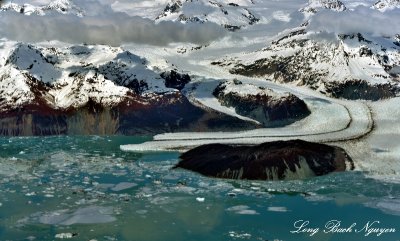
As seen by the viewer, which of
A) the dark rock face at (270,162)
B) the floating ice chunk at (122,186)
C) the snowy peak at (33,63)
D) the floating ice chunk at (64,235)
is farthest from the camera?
the snowy peak at (33,63)

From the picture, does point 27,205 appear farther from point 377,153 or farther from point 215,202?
point 377,153

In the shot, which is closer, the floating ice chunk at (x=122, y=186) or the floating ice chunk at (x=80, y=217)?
the floating ice chunk at (x=80, y=217)

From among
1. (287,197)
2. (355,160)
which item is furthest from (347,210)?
(355,160)

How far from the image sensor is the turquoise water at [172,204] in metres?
46.6

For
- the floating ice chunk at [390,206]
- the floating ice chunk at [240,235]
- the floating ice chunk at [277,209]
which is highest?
the floating ice chunk at [277,209]

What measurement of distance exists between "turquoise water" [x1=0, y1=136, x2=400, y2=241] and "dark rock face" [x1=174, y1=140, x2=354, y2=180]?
259cm

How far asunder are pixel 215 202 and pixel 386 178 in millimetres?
28855

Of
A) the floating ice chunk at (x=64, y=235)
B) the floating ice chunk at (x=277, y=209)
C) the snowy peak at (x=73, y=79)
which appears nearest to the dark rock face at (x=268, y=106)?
the snowy peak at (x=73, y=79)

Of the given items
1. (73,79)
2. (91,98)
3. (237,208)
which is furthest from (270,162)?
(73,79)

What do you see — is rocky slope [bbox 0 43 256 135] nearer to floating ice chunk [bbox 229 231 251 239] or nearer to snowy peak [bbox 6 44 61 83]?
snowy peak [bbox 6 44 61 83]

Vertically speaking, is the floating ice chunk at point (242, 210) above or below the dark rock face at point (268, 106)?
below

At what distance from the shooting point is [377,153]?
101625 millimetres

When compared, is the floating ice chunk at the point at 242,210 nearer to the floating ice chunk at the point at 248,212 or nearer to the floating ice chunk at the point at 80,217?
the floating ice chunk at the point at 248,212

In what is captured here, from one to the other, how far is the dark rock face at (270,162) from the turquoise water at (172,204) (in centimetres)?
259
